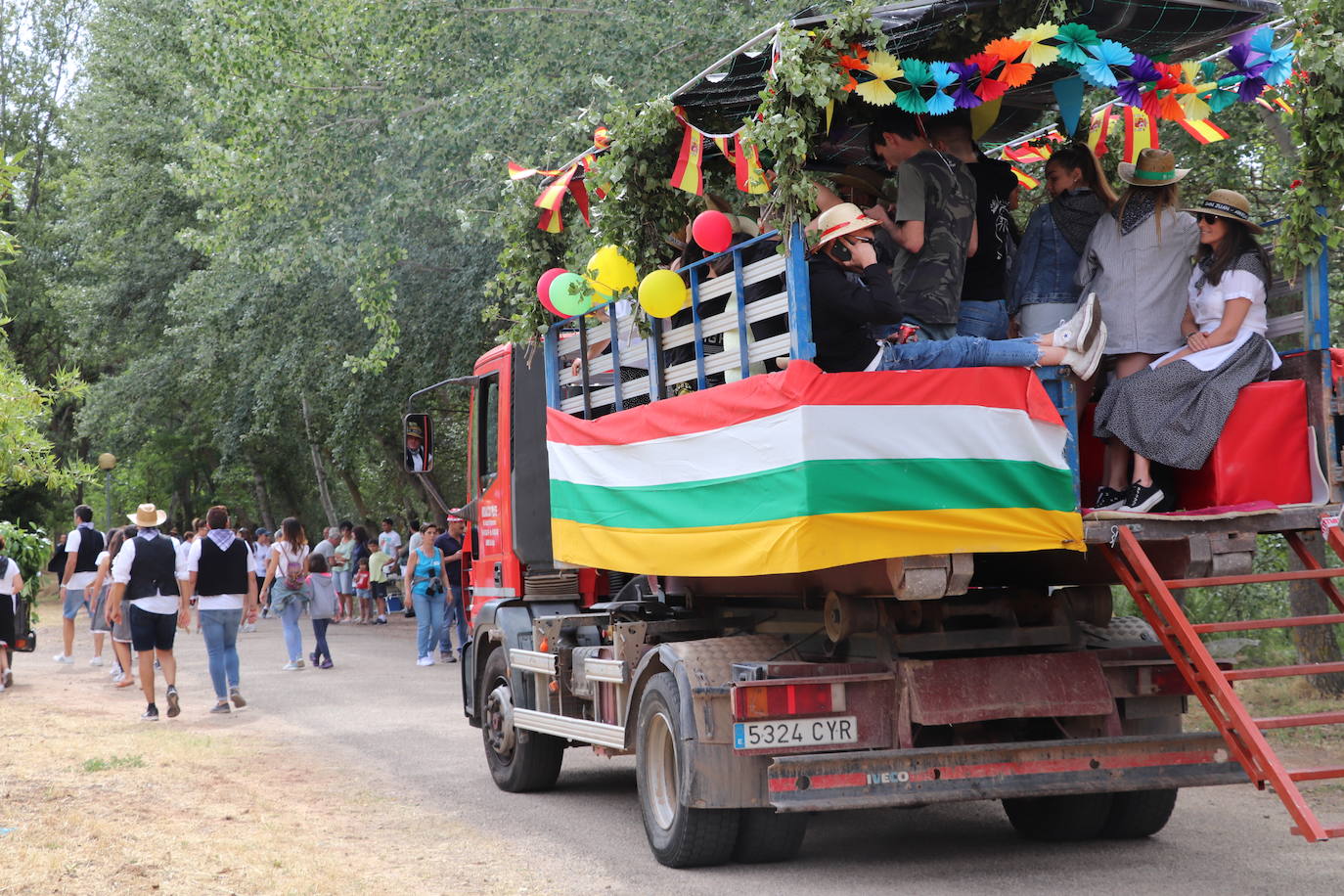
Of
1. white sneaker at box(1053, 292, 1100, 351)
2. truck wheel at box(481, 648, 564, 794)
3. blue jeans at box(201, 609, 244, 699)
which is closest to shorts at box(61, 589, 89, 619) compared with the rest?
blue jeans at box(201, 609, 244, 699)

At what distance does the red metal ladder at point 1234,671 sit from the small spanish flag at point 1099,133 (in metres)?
2.58

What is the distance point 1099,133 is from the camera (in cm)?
805

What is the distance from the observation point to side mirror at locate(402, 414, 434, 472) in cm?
1015

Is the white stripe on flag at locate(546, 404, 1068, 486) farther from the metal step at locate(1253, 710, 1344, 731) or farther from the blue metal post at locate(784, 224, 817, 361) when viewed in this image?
the metal step at locate(1253, 710, 1344, 731)

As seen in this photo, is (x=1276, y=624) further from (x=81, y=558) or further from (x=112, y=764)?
(x=81, y=558)

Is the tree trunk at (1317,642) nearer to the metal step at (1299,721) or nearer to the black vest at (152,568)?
the metal step at (1299,721)

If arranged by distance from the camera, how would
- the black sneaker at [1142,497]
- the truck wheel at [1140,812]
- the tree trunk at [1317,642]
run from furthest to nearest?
the tree trunk at [1317,642] < the truck wheel at [1140,812] < the black sneaker at [1142,497]

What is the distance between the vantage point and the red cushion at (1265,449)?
20.8 feet

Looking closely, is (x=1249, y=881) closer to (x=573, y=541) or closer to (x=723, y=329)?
(x=723, y=329)

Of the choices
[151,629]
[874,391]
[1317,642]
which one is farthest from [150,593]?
[1317,642]

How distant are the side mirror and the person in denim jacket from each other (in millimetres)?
4460

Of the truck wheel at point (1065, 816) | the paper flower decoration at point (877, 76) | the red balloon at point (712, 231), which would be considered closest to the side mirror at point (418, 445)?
the red balloon at point (712, 231)

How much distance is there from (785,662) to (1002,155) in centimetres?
380

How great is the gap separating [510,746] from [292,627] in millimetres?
9299
